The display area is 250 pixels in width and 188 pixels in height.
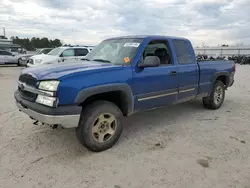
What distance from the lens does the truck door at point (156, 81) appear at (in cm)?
388

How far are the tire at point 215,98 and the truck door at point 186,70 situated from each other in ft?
3.16

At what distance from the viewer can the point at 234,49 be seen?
4153 cm

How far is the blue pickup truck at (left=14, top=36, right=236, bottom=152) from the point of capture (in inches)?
121

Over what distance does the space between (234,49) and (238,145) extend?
43.1 meters

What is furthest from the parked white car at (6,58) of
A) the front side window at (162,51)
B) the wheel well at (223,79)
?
the wheel well at (223,79)

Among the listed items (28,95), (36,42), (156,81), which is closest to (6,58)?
(28,95)

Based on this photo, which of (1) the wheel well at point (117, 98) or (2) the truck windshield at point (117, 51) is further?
(2) the truck windshield at point (117, 51)

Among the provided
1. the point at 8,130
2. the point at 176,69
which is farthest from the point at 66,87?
the point at 176,69

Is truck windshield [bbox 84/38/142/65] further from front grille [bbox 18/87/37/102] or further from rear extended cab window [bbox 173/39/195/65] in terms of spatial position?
front grille [bbox 18/87/37/102]

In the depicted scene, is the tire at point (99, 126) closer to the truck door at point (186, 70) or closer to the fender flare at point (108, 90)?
the fender flare at point (108, 90)

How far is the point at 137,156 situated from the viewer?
3398mm

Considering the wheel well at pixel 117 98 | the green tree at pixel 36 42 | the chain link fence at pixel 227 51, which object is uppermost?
the green tree at pixel 36 42

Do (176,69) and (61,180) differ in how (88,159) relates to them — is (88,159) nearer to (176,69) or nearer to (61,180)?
(61,180)

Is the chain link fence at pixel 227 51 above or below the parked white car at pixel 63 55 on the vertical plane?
above
